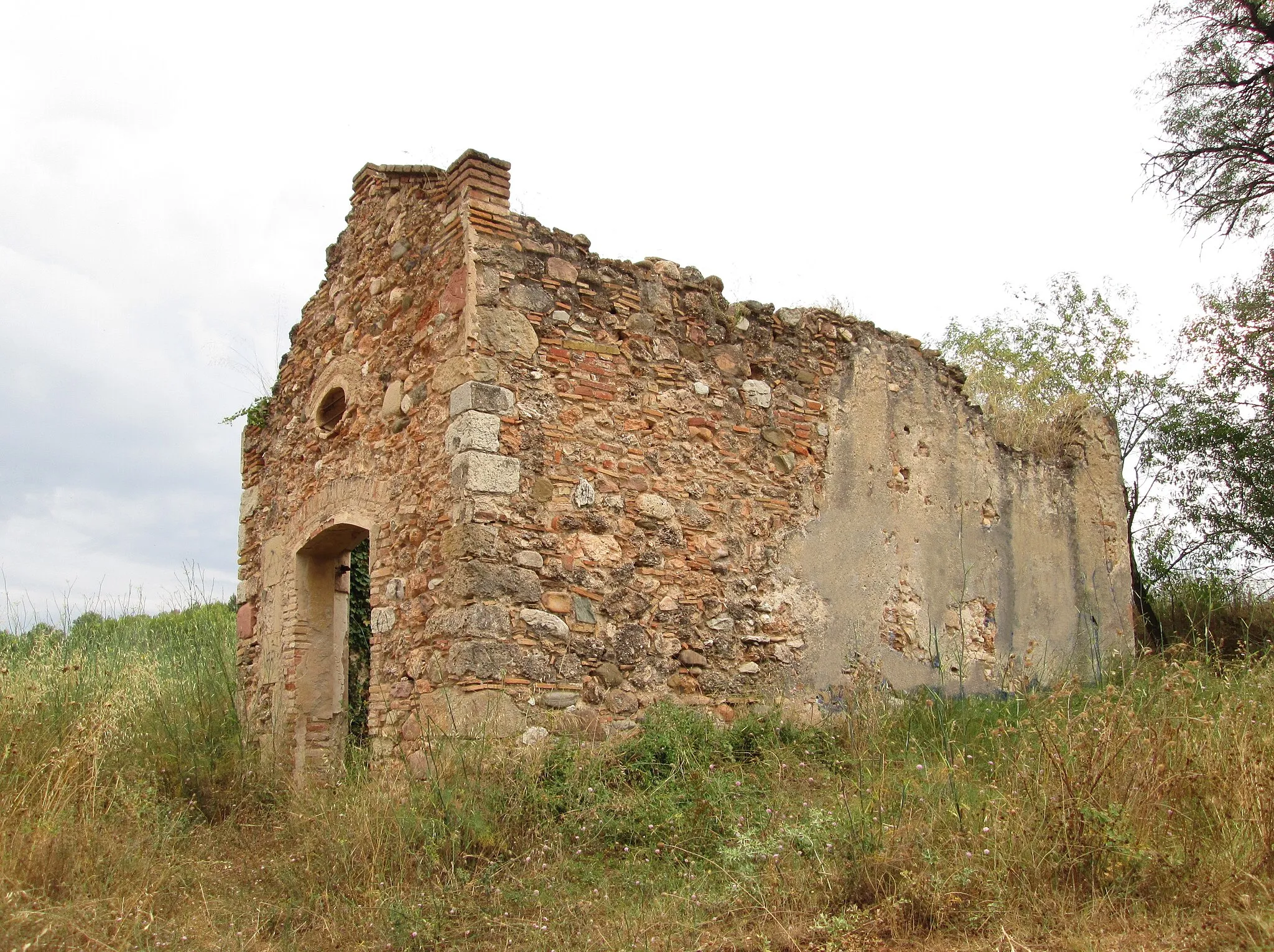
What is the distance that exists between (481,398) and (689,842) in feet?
8.93

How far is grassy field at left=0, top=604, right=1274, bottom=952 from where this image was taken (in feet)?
12.3

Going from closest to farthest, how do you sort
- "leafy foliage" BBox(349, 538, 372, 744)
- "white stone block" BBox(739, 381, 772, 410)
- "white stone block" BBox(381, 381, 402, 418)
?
"white stone block" BBox(381, 381, 402, 418), "white stone block" BBox(739, 381, 772, 410), "leafy foliage" BBox(349, 538, 372, 744)

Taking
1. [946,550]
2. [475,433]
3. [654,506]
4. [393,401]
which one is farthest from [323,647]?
[946,550]

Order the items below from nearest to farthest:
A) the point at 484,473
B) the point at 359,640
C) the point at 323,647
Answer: the point at 484,473 → the point at 323,647 → the point at 359,640

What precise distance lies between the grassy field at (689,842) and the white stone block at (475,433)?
1656 mm

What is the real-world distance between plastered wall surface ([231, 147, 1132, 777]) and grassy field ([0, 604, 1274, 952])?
0.62 meters

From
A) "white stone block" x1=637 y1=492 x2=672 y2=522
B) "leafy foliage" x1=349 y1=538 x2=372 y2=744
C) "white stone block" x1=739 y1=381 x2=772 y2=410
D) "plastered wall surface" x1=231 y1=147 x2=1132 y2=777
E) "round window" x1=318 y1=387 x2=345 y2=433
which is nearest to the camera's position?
"plastered wall surface" x1=231 y1=147 x2=1132 y2=777

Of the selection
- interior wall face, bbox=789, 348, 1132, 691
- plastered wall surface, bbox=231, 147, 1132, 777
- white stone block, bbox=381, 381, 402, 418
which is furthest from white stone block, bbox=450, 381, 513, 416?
interior wall face, bbox=789, 348, 1132, 691

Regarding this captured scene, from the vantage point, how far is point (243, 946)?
161 inches

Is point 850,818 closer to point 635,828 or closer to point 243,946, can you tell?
point 635,828

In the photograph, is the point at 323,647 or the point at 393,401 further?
the point at 323,647

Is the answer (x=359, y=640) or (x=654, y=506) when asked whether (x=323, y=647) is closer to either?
(x=359, y=640)

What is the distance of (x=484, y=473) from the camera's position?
6.02m

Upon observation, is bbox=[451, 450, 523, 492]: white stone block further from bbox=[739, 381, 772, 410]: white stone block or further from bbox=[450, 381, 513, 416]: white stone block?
bbox=[739, 381, 772, 410]: white stone block
